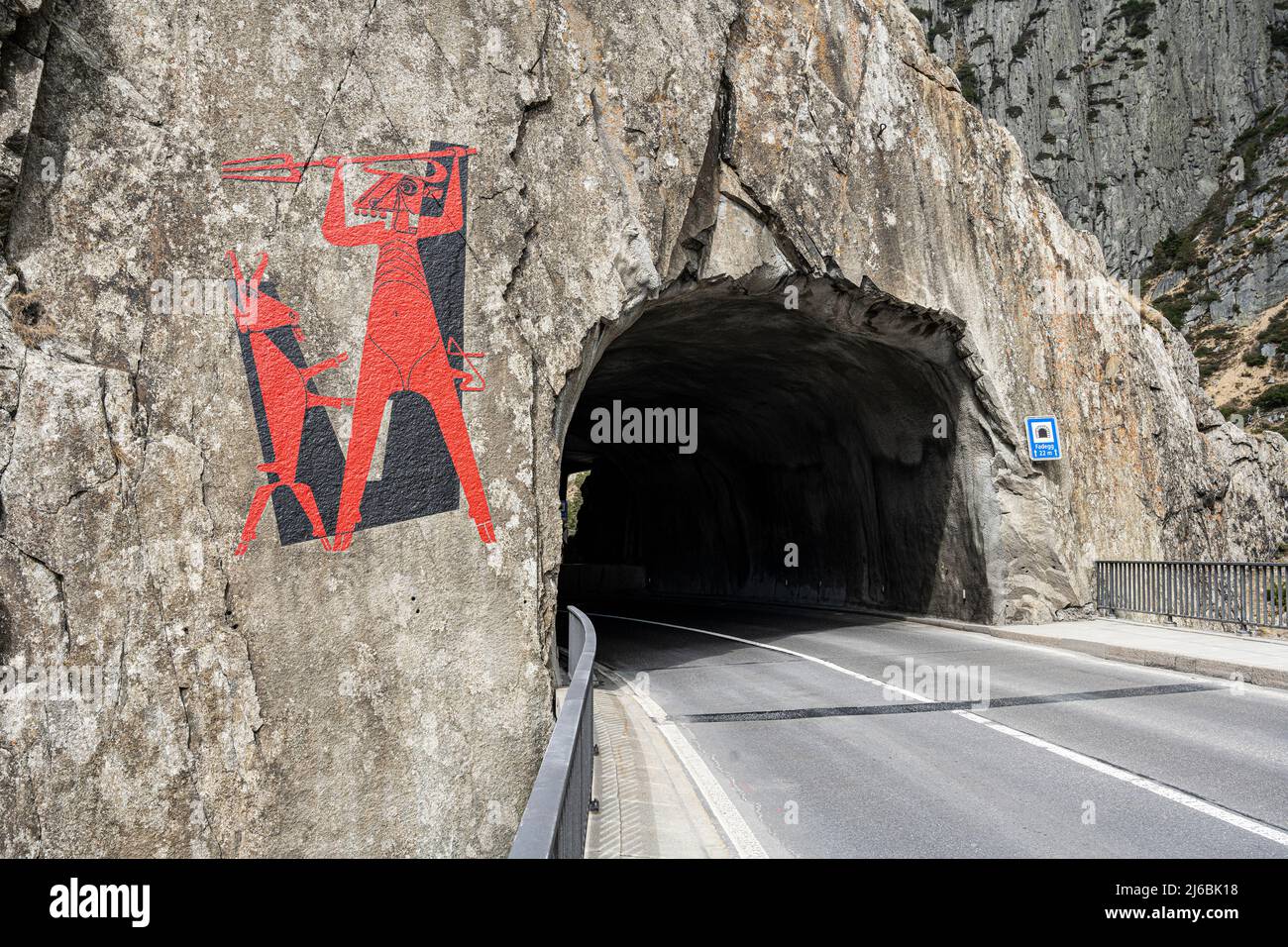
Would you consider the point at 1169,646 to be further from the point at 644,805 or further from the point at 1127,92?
the point at 1127,92

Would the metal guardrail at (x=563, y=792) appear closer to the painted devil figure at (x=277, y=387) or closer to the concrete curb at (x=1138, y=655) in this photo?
the painted devil figure at (x=277, y=387)

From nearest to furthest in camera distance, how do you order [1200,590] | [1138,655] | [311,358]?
[311,358], [1138,655], [1200,590]

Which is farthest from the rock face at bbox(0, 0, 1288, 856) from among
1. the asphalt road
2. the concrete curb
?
the concrete curb

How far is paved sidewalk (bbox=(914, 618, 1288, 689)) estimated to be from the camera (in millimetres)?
9992

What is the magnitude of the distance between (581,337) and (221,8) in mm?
4650

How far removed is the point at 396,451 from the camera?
8172 millimetres

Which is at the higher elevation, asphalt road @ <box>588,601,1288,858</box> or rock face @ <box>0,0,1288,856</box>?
rock face @ <box>0,0,1288,856</box>

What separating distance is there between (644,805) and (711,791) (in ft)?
2.14

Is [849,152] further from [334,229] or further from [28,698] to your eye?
[28,698]

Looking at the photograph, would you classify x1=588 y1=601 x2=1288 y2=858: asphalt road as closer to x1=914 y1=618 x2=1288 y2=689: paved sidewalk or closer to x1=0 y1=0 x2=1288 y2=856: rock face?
x1=914 y1=618 x2=1288 y2=689: paved sidewalk

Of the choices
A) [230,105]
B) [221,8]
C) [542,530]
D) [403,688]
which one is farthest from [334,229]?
[403,688]

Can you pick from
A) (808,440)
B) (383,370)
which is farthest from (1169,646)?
(383,370)

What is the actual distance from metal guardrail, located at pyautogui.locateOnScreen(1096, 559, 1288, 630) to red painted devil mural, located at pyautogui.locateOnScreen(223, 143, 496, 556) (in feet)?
36.9
